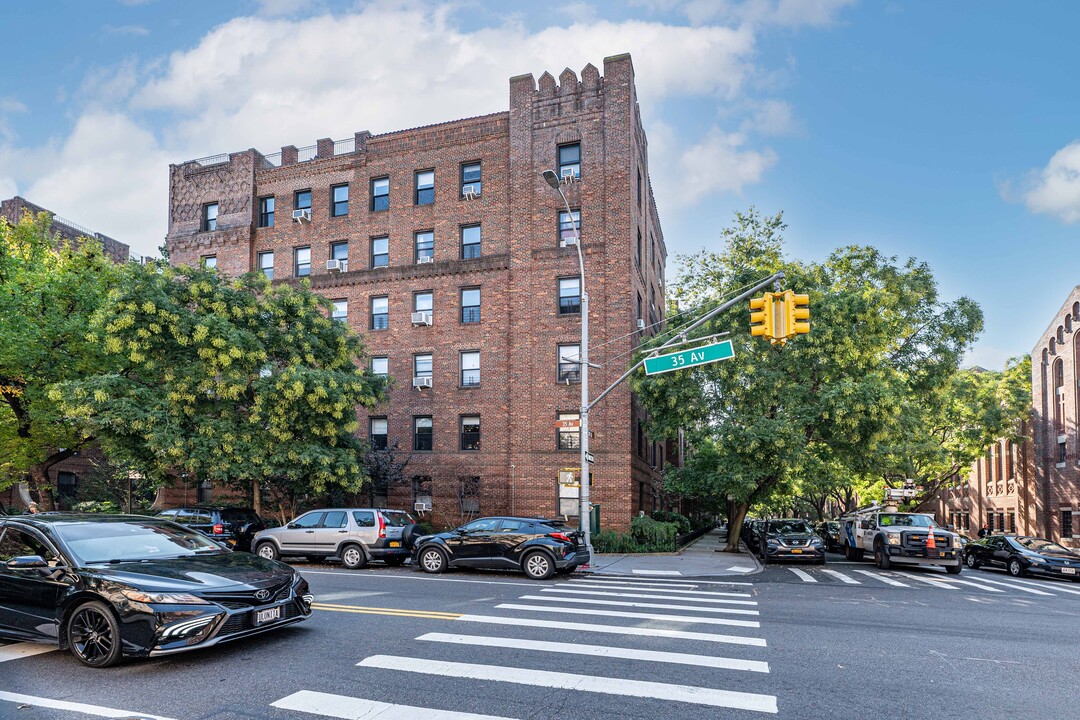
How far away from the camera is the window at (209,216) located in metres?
35.2

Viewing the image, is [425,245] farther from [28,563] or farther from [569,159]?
[28,563]

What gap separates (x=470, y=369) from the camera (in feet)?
97.5

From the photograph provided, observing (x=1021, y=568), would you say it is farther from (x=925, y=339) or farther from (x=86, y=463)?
(x=86, y=463)

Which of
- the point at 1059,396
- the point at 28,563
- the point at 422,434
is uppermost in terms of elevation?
the point at 1059,396

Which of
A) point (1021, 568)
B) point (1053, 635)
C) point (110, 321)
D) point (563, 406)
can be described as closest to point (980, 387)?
point (1021, 568)

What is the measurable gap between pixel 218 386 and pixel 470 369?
10270 millimetres

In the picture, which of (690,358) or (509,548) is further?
(690,358)

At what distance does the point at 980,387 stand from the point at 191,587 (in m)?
43.9

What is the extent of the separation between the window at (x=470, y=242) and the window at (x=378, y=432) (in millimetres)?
7934

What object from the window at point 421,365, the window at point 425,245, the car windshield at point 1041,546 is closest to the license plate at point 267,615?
the window at point 421,365

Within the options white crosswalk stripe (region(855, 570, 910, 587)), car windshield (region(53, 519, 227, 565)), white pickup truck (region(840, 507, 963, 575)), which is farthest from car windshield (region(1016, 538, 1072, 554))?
car windshield (region(53, 519, 227, 565))

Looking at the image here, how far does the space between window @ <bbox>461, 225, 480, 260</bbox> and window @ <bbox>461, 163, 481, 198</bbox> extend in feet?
5.01

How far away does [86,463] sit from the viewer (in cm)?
4038

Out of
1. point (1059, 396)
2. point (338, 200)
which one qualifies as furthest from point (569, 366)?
point (1059, 396)
